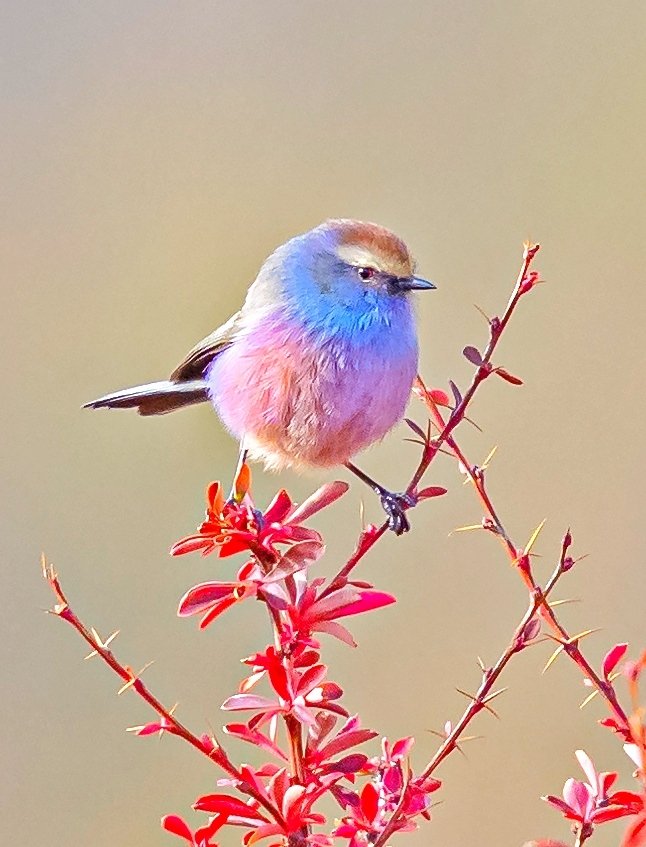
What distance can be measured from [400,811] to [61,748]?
1809mm

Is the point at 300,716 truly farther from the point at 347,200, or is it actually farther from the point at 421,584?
the point at 347,200

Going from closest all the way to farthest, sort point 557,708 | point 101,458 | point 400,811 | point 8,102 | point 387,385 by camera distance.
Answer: point 400,811
point 387,385
point 557,708
point 101,458
point 8,102

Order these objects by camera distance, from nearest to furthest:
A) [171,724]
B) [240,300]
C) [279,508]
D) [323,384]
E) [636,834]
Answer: [636,834] → [171,724] → [279,508] → [323,384] → [240,300]

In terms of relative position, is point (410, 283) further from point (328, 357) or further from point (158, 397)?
point (158, 397)

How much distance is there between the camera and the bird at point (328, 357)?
1428 mm


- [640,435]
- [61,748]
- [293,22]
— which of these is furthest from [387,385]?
[293,22]

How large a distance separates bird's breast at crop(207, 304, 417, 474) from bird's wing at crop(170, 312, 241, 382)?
12cm

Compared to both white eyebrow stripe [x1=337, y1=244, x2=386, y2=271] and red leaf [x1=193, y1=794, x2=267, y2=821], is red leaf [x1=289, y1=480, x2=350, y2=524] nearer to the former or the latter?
red leaf [x1=193, y1=794, x2=267, y2=821]

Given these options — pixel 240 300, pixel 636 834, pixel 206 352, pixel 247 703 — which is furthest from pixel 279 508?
pixel 240 300

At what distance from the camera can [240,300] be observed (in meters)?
2.29

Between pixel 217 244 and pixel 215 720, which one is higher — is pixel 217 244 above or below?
above

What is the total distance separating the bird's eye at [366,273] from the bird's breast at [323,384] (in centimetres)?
6

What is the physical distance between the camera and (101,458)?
261cm

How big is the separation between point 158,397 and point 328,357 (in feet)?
1.21
